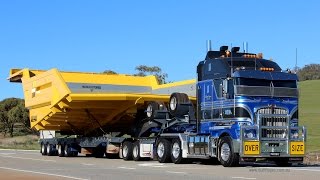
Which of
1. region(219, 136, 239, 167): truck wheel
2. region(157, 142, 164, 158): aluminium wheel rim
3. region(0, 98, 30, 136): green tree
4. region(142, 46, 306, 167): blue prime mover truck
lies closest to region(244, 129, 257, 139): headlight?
region(142, 46, 306, 167): blue prime mover truck

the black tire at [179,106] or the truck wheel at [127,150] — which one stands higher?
the black tire at [179,106]

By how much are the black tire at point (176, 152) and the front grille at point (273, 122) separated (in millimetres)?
3966

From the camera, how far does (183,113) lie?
2292 centimetres

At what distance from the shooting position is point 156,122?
80.9 ft

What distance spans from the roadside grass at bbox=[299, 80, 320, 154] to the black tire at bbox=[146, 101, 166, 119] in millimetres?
→ 17003

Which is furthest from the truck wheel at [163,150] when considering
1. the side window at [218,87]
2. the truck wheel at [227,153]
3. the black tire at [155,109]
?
the side window at [218,87]

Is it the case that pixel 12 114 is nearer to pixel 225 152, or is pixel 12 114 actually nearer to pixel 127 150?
pixel 127 150

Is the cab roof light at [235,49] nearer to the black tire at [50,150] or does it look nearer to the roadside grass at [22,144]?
the black tire at [50,150]

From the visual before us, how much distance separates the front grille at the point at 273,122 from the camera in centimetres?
1923

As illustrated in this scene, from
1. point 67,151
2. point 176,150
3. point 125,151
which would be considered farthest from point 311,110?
point 176,150

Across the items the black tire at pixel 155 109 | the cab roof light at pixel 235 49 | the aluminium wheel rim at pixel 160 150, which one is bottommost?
the aluminium wheel rim at pixel 160 150

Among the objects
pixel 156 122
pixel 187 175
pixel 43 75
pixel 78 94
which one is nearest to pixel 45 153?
pixel 43 75

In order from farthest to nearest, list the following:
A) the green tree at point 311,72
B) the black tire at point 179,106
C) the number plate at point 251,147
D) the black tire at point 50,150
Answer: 1. the green tree at point 311,72
2. the black tire at point 50,150
3. the black tire at point 179,106
4. the number plate at point 251,147

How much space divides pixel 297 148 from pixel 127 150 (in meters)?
8.51
